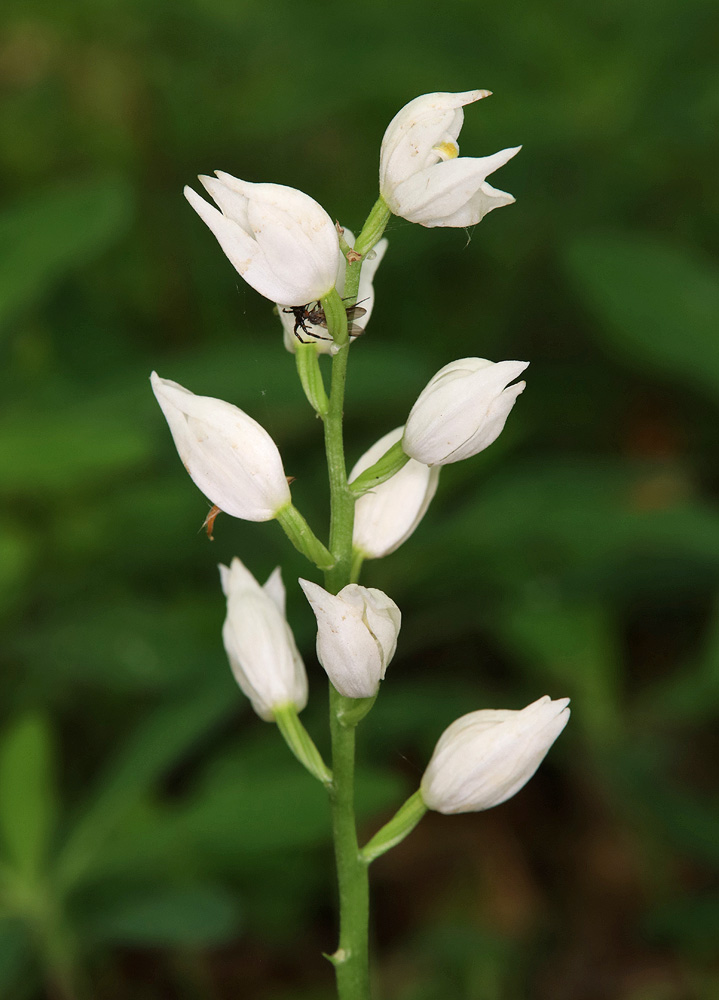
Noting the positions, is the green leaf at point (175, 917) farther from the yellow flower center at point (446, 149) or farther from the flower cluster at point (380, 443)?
the yellow flower center at point (446, 149)

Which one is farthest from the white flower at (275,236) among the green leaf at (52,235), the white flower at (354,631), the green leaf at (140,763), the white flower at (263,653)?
the green leaf at (52,235)

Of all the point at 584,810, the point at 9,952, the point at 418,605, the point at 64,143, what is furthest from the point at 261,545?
the point at 64,143

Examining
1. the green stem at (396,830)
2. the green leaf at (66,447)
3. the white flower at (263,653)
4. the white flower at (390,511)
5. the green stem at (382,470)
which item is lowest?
the green leaf at (66,447)

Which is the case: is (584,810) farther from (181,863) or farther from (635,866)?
(181,863)

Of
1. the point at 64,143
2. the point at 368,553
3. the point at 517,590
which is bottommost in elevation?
the point at 517,590

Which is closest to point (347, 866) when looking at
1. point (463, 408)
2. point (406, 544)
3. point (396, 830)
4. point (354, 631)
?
point (396, 830)

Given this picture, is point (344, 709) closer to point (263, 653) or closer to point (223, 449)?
point (263, 653)
